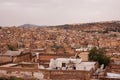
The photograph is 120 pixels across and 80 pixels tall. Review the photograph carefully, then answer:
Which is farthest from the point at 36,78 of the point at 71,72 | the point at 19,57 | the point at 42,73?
the point at 19,57

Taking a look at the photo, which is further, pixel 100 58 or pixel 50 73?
pixel 100 58

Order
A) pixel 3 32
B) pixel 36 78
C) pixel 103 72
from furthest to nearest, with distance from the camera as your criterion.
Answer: pixel 3 32, pixel 103 72, pixel 36 78

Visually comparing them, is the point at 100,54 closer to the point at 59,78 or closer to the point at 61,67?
the point at 61,67

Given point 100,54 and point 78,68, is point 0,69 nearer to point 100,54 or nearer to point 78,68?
point 78,68

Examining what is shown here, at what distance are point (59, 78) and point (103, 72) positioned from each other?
3578 millimetres

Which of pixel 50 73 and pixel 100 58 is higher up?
pixel 100 58

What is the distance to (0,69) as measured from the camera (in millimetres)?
22766

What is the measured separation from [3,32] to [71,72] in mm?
63751

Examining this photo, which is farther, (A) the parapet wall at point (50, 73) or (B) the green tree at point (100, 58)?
(B) the green tree at point (100, 58)

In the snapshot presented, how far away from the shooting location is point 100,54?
2936cm

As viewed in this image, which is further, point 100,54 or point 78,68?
point 100,54

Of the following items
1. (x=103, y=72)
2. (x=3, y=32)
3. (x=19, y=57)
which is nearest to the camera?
(x=103, y=72)

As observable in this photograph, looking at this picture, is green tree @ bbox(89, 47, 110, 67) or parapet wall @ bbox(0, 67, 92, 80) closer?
parapet wall @ bbox(0, 67, 92, 80)

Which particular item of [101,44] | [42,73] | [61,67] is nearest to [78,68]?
[61,67]
